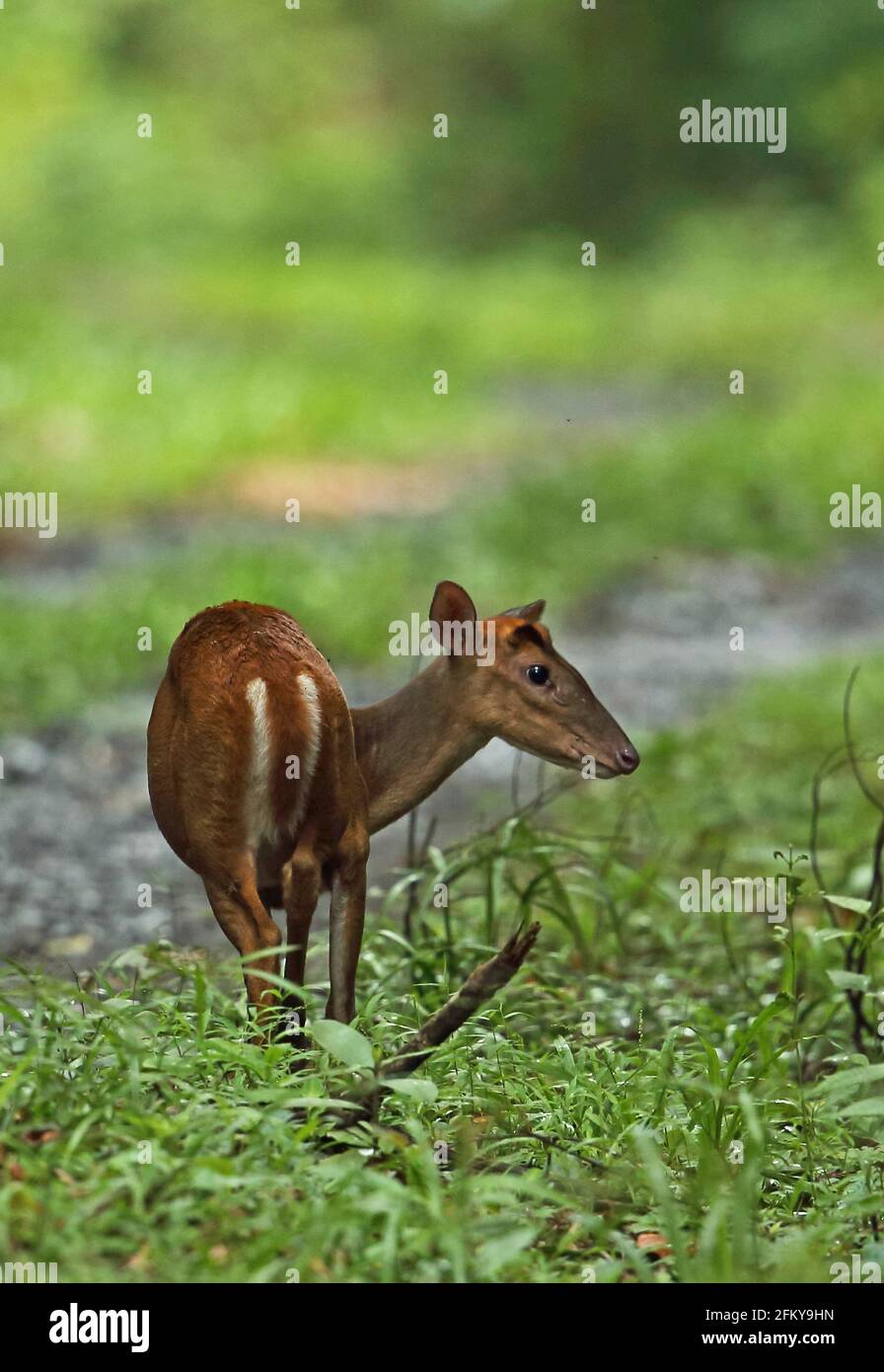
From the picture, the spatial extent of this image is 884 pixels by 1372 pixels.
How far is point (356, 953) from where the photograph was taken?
3734mm

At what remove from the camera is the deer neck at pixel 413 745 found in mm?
3924

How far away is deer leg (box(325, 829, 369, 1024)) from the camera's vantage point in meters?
3.71

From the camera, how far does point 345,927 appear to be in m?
3.71

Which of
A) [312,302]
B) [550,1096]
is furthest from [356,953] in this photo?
[312,302]

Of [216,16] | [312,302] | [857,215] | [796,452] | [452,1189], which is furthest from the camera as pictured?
[216,16]

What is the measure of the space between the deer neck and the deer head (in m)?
0.03

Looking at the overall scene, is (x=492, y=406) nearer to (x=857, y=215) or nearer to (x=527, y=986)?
(x=857, y=215)

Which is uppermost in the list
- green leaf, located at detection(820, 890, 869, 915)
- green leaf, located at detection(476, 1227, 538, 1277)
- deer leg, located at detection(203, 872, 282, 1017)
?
green leaf, located at detection(820, 890, 869, 915)

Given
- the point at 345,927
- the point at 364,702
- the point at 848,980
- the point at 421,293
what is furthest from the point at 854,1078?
the point at 421,293

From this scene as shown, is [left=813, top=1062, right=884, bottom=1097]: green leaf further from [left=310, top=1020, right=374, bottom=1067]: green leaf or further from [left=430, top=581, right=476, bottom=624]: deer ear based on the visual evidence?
[left=430, top=581, right=476, bottom=624]: deer ear

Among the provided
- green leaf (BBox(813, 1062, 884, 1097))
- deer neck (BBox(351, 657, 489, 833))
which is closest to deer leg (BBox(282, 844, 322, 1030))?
deer neck (BBox(351, 657, 489, 833))

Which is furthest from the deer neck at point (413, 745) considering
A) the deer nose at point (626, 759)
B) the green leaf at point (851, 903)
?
the green leaf at point (851, 903)

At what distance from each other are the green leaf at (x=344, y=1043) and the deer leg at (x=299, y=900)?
209mm

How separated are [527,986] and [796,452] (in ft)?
28.8
